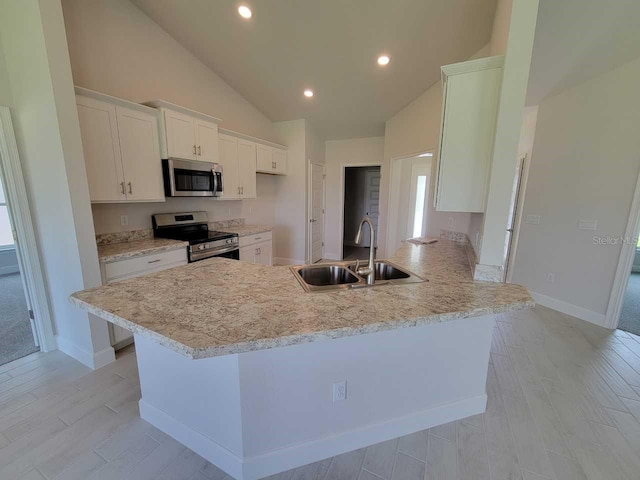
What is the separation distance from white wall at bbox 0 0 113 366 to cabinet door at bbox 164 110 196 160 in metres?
0.94

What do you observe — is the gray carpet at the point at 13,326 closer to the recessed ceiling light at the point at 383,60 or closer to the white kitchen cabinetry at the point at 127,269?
the white kitchen cabinetry at the point at 127,269

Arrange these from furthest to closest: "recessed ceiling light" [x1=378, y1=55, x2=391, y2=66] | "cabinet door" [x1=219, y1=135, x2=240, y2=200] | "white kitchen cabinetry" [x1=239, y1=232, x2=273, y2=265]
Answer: "white kitchen cabinetry" [x1=239, y1=232, x2=273, y2=265], "cabinet door" [x1=219, y1=135, x2=240, y2=200], "recessed ceiling light" [x1=378, y1=55, x2=391, y2=66]

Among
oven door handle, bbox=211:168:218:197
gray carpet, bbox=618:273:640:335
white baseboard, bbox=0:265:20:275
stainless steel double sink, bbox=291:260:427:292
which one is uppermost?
oven door handle, bbox=211:168:218:197

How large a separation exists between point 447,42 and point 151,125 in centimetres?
325

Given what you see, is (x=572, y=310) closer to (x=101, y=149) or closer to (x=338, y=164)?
(x=338, y=164)

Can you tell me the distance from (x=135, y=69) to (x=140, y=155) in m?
1.07

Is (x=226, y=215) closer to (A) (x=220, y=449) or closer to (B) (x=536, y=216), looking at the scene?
(A) (x=220, y=449)

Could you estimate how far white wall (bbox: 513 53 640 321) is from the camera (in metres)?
2.66

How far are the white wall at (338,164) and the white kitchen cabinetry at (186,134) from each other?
9.20ft

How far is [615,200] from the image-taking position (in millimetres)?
2754

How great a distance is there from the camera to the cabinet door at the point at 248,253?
3801 mm

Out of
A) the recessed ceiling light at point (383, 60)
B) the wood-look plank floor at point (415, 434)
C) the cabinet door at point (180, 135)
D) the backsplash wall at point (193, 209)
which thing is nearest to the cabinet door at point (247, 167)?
the backsplash wall at point (193, 209)

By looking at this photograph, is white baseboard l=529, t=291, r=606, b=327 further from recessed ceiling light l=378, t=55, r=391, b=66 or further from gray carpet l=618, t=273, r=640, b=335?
recessed ceiling light l=378, t=55, r=391, b=66

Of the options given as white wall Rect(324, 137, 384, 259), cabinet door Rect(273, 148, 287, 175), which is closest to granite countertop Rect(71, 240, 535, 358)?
cabinet door Rect(273, 148, 287, 175)
